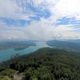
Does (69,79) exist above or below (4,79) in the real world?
below

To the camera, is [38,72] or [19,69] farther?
[19,69]

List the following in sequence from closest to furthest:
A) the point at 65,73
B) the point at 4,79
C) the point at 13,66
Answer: the point at 4,79 → the point at 65,73 → the point at 13,66

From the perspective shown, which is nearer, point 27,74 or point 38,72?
point 27,74

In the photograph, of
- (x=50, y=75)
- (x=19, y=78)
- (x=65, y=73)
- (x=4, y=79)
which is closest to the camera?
(x=4, y=79)

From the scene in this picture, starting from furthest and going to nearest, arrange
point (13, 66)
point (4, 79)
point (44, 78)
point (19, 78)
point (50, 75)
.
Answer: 1. point (13, 66)
2. point (50, 75)
3. point (44, 78)
4. point (19, 78)
5. point (4, 79)

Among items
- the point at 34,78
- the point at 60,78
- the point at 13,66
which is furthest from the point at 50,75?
the point at 13,66

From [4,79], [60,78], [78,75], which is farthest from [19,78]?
[78,75]

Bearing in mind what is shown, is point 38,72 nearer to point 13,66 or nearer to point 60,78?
point 60,78

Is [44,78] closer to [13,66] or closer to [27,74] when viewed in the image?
[27,74]

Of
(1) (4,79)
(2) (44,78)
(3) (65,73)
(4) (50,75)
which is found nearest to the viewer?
(1) (4,79)
